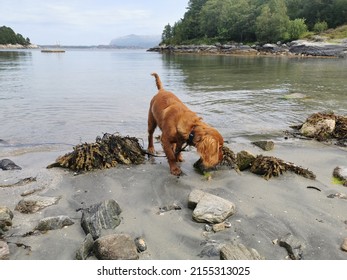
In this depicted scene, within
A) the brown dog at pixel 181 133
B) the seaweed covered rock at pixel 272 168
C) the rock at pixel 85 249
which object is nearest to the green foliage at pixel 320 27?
the brown dog at pixel 181 133

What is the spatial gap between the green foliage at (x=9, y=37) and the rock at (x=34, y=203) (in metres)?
163

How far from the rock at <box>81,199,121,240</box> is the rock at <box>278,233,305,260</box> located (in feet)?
Result: 6.36

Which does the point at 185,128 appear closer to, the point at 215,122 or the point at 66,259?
the point at 66,259

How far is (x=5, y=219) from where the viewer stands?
382 centimetres

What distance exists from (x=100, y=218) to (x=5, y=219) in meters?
1.11

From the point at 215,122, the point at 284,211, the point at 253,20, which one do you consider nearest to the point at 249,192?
the point at 284,211

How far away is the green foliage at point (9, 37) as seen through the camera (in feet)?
474

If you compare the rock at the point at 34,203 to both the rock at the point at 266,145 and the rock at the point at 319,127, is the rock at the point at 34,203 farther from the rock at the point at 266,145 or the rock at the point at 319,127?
the rock at the point at 319,127

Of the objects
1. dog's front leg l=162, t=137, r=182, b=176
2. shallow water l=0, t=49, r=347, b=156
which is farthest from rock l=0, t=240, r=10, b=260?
shallow water l=0, t=49, r=347, b=156

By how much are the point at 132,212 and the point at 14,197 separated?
182 centimetres

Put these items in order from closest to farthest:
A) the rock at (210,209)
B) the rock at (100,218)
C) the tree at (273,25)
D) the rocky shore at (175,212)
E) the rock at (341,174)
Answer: the rocky shore at (175,212), the rock at (100,218), the rock at (210,209), the rock at (341,174), the tree at (273,25)

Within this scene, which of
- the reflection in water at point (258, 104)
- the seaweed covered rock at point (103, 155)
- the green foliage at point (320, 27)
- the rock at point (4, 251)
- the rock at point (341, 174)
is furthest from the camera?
the green foliage at point (320, 27)

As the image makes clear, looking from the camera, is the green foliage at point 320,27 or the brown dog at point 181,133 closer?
the brown dog at point 181,133

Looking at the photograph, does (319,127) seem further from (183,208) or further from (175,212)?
(175,212)
